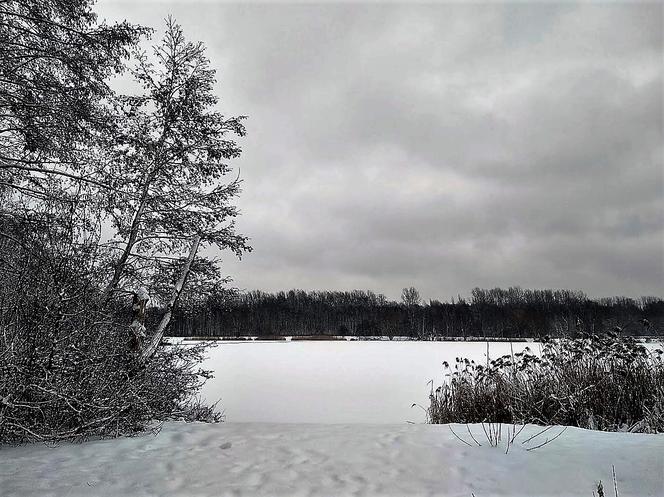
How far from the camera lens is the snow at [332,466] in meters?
3.19

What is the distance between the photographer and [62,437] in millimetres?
4207

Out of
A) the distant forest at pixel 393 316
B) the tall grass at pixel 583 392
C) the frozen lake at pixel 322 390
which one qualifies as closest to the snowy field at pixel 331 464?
the tall grass at pixel 583 392

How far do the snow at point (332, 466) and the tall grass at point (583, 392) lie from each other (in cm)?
205

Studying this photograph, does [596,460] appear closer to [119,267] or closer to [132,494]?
[132,494]

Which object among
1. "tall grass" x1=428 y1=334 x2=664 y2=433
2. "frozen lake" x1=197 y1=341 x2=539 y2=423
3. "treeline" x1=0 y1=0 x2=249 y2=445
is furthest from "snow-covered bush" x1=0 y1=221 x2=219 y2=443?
"tall grass" x1=428 y1=334 x2=664 y2=433

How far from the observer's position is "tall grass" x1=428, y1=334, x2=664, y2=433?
248 inches

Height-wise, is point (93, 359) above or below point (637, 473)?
above

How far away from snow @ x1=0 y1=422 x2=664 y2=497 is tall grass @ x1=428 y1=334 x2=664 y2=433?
205cm

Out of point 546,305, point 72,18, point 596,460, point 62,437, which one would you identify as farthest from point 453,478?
point 546,305

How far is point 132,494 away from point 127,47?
6721mm

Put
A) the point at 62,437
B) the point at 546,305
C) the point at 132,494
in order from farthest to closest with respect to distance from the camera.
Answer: the point at 546,305
the point at 62,437
the point at 132,494

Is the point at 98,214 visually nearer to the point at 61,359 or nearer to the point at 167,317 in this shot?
the point at 167,317

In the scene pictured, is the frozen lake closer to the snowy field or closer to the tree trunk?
the tree trunk

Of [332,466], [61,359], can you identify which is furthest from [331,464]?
[61,359]
